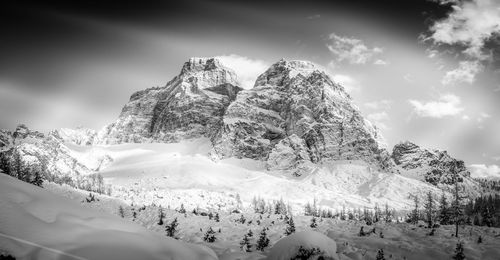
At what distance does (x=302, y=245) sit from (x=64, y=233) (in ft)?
30.4

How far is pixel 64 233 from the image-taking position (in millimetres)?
7109

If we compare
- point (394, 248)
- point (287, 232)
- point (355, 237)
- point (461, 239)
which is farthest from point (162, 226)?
point (461, 239)

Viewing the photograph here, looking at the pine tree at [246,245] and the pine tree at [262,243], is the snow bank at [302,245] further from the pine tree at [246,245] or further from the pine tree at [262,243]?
the pine tree at [262,243]

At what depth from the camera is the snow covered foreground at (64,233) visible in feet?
21.6

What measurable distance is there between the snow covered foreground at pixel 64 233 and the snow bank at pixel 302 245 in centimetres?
644

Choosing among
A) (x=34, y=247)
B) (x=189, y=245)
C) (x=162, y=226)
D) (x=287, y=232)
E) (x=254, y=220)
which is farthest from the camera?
(x=254, y=220)

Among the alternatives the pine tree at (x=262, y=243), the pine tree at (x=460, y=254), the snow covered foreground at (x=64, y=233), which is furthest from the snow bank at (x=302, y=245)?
the pine tree at (x=460, y=254)

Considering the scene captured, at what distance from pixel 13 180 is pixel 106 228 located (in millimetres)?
2448

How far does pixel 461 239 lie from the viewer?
34.2 metres

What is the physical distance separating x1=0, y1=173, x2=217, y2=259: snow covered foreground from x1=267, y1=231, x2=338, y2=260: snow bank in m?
6.44

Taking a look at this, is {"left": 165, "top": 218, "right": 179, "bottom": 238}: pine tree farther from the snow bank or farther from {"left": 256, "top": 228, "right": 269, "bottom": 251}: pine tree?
the snow bank

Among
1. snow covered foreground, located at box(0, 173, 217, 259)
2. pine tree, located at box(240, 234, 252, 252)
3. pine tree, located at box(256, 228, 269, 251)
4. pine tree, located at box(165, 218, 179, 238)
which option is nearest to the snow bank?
snow covered foreground, located at box(0, 173, 217, 259)

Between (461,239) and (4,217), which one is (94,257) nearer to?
(4,217)

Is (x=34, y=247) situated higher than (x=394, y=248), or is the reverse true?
(x=34, y=247)
